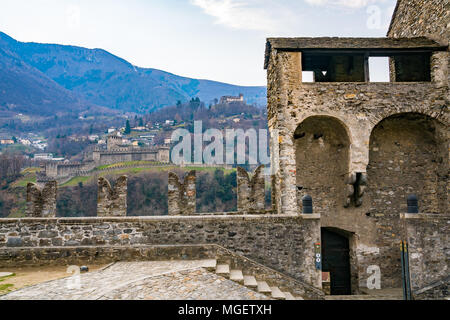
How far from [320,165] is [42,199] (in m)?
8.82

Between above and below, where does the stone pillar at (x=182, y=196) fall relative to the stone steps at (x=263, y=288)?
above

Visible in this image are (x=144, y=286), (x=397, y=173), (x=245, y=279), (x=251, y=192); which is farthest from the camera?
(x=397, y=173)

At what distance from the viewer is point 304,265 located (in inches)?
362

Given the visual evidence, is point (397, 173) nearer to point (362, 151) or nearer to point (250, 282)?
point (362, 151)

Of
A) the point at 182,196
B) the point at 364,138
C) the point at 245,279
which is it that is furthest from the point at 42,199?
the point at 364,138

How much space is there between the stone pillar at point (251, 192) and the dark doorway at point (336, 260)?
9.41 ft

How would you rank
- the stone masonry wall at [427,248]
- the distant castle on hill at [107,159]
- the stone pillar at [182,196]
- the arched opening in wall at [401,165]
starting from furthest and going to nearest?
the distant castle on hill at [107,159] < the arched opening in wall at [401,165] < the stone pillar at [182,196] < the stone masonry wall at [427,248]

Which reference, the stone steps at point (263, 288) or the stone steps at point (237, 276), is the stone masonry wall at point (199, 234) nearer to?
the stone steps at point (263, 288)

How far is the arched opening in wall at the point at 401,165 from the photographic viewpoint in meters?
11.6

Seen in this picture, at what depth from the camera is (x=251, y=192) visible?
36.2 ft

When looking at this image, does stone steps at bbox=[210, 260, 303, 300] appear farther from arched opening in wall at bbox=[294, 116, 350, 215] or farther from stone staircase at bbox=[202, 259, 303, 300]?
arched opening in wall at bbox=[294, 116, 350, 215]

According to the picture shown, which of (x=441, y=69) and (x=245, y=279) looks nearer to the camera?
(x=245, y=279)

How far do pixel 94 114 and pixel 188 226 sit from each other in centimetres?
17031

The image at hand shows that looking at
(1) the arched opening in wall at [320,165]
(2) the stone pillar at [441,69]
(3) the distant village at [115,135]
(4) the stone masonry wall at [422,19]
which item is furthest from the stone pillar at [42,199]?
(3) the distant village at [115,135]
